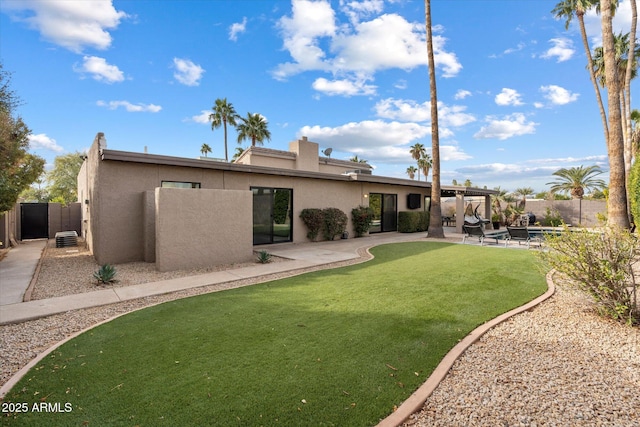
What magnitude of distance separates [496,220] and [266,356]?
22.8 m

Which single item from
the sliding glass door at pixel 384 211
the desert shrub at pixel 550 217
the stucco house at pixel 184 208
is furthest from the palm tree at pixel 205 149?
the desert shrub at pixel 550 217

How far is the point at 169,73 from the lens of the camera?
660 inches

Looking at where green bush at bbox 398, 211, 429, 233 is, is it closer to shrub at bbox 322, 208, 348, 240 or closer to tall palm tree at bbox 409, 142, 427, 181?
shrub at bbox 322, 208, 348, 240

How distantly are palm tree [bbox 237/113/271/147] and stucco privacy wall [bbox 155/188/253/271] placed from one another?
25489mm

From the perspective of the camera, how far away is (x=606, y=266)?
4.45 meters

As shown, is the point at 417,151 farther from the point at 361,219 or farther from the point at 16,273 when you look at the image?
the point at 16,273

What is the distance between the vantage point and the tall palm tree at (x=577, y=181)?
958 inches

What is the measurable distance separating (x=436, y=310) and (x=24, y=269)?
37.2 feet

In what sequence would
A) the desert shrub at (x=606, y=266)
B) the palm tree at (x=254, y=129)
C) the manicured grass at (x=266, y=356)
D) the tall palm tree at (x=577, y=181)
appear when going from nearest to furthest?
1. the manicured grass at (x=266, y=356)
2. the desert shrub at (x=606, y=266)
3. the tall palm tree at (x=577, y=181)
4. the palm tree at (x=254, y=129)

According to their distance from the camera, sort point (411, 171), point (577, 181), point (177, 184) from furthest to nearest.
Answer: point (411, 171), point (577, 181), point (177, 184)

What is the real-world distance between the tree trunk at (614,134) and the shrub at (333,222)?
9842 millimetres

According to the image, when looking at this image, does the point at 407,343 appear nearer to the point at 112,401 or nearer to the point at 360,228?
the point at 112,401

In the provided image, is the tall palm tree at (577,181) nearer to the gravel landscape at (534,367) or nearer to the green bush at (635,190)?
the green bush at (635,190)

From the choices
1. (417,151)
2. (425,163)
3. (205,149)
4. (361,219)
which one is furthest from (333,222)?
(417,151)
